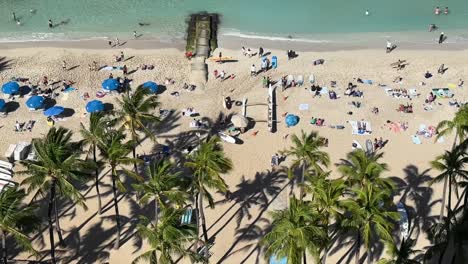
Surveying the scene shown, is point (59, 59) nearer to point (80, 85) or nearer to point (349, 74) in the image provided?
point (80, 85)

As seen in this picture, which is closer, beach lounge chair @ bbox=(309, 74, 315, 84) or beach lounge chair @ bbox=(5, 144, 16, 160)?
beach lounge chair @ bbox=(5, 144, 16, 160)

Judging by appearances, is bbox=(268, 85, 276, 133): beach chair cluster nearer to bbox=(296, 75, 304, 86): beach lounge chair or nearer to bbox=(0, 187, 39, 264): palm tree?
bbox=(296, 75, 304, 86): beach lounge chair

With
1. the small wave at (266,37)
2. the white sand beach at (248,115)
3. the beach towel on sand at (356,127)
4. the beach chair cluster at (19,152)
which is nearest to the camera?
the white sand beach at (248,115)

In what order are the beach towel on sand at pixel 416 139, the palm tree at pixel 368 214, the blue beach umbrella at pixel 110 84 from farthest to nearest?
1. the blue beach umbrella at pixel 110 84
2. the beach towel on sand at pixel 416 139
3. the palm tree at pixel 368 214

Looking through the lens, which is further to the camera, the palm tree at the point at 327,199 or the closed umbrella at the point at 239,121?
the closed umbrella at the point at 239,121

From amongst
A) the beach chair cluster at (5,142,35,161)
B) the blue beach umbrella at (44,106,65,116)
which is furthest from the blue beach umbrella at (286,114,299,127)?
the beach chair cluster at (5,142,35,161)

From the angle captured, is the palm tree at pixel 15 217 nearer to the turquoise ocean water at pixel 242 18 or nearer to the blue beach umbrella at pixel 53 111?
the blue beach umbrella at pixel 53 111

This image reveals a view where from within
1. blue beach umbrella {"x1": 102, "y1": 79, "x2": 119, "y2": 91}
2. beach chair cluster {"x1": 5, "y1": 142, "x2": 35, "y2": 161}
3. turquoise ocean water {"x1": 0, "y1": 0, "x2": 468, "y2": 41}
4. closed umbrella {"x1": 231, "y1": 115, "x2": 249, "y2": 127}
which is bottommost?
beach chair cluster {"x1": 5, "y1": 142, "x2": 35, "y2": 161}

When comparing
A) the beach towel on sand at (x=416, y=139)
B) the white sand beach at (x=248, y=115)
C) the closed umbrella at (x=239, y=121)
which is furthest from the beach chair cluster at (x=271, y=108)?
the beach towel on sand at (x=416, y=139)
